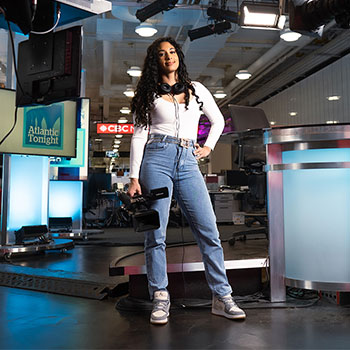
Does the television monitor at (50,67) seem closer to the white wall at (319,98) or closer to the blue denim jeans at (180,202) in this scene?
the blue denim jeans at (180,202)

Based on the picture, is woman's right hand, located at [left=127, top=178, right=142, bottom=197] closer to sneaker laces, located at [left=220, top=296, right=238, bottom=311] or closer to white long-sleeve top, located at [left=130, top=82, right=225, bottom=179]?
white long-sleeve top, located at [left=130, top=82, right=225, bottom=179]

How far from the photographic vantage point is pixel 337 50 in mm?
8641

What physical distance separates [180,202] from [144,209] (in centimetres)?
22

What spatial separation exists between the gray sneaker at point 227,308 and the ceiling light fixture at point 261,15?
4.57 m

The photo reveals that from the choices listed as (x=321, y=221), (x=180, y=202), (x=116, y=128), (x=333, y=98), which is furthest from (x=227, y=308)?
(x=116, y=128)

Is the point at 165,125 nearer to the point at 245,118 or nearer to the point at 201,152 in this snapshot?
the point at 201,152

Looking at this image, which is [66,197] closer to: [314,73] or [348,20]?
[348,20]

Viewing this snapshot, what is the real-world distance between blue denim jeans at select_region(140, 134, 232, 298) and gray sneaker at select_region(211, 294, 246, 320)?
1.5 inches

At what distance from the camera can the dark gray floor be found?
171cm

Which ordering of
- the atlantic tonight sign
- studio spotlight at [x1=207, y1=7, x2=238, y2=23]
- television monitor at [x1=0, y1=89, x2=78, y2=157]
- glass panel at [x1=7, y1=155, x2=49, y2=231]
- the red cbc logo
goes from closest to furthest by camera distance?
television monitor at [x1=0, y1=89, x2=78, y2=157] → the atlantic tonight sign → glass panel at [x1=7, y1=155, x2=49, y2=231] → studio spotlight at [x1=207, y1=7, x2=238, y2=23] → the red cbc logo

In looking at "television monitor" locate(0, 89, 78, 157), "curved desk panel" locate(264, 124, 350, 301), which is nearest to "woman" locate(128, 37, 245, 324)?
"curved desk panel" locate(264, 124, 350, 301)

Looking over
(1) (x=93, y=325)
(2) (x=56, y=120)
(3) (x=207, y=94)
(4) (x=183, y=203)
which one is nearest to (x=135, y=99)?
(3) (x=207, y=94)

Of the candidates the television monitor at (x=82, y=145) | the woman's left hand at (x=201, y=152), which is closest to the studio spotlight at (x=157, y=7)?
the television monitor at (x=82, y=145)

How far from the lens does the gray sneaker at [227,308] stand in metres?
2.03
